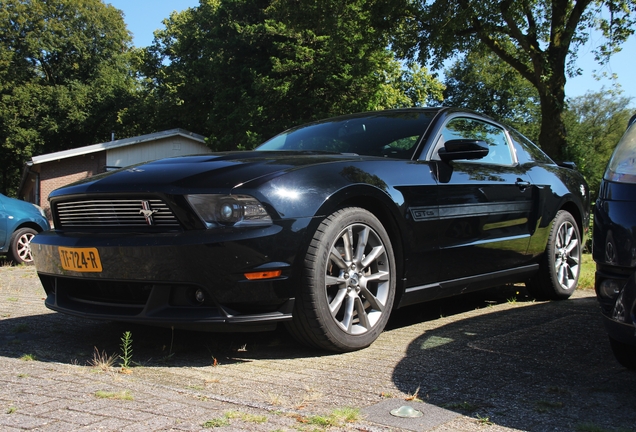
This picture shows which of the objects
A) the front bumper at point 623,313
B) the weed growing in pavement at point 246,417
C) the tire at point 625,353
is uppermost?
the front bumper at point 623,313

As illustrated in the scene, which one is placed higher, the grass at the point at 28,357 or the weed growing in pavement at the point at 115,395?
the weed growing in pavement at the point at 115,395

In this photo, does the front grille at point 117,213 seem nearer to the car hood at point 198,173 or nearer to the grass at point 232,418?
the car hood at point 198,173

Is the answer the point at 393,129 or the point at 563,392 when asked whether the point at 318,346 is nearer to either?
the point at 563,392

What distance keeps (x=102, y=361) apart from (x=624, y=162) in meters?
2.64

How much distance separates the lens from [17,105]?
134ft

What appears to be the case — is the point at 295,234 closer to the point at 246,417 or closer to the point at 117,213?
the point at 117,213

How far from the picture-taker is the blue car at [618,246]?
2639 mm

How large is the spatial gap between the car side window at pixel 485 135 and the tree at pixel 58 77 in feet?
128

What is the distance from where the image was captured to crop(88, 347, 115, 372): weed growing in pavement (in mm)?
3129

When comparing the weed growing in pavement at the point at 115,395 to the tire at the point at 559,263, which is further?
the tire at the point at 559,263

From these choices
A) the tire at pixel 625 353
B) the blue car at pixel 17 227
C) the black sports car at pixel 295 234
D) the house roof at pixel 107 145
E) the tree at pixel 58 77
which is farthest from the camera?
the tree at pixel 58 77

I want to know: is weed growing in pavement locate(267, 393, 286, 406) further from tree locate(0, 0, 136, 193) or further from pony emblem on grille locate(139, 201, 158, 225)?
tree locate(0, 0, 136, 193)

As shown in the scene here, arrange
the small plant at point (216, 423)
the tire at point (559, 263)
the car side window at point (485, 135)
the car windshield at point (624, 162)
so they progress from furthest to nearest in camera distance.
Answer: the tire at point (559, 263) < the car side window at point (485, 135) < the car windshield at point (624, 162) < the small plant at point (216, 423)

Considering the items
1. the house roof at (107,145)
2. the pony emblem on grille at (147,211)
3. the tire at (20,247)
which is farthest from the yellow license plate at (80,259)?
the house roof at (107,145)
